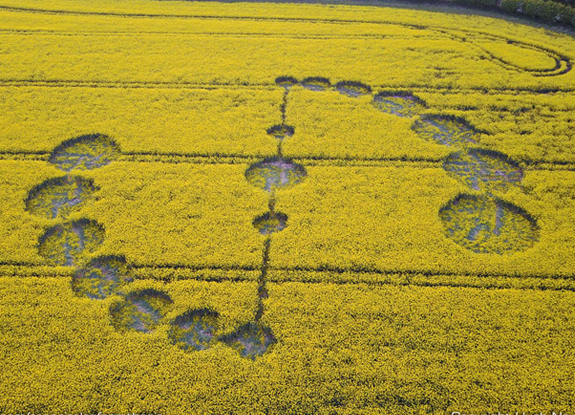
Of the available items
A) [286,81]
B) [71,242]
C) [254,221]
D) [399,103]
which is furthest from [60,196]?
[399,103]

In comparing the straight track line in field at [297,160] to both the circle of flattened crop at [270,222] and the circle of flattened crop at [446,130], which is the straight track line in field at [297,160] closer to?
the circle of flattened crop at [446,130]

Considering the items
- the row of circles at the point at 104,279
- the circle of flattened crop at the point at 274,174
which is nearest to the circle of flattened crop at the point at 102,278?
the row of circles at the point at 104,279

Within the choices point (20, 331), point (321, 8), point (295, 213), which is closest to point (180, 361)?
point (20, 331)

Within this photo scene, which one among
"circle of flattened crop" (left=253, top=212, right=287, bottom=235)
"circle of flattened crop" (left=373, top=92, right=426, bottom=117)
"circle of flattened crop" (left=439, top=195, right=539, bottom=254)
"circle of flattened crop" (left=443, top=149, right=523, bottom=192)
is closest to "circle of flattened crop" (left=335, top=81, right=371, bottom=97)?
"circle of flattened crop" (left=373, top=92, right=426, bottom=117)

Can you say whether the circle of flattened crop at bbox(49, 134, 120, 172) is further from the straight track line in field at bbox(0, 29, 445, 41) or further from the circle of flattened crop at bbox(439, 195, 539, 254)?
the straight track line in field at bbox(0, 29, 445, 41)

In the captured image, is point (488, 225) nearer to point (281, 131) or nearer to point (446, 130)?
point (446, 130)
